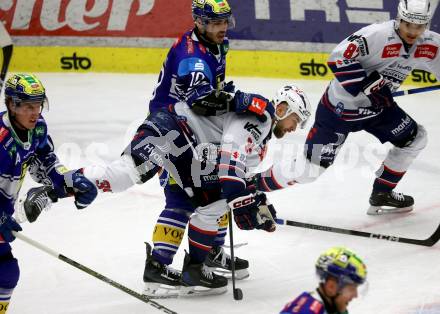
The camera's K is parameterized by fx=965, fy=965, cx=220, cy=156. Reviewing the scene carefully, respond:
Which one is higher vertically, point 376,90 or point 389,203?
point 376,90

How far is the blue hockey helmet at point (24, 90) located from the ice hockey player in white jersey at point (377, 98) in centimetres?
211

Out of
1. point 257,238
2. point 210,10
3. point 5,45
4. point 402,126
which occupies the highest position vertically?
point 210,10

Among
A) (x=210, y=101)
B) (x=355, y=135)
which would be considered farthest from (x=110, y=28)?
(x=210, y=101)

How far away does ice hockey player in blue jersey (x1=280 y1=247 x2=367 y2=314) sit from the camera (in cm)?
288

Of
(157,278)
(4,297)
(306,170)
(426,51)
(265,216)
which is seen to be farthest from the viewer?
(306,170)

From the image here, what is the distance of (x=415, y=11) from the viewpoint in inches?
216

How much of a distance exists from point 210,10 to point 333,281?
245 centimetres

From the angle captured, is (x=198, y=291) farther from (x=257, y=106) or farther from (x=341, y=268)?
(x=341, y=268)

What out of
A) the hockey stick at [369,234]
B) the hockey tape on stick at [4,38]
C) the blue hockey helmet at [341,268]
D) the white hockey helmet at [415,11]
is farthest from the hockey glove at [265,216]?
the hockey tape on stick at [4,38]

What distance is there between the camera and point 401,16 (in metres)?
5.55

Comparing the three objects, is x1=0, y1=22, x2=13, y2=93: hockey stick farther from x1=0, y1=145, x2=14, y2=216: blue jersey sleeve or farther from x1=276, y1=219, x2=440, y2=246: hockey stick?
x1=0, y1=145, x2=14, y2=216: blue jersey sleeve

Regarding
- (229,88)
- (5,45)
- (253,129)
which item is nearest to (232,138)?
(253,129)

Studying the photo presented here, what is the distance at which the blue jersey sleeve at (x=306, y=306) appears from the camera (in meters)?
2.86

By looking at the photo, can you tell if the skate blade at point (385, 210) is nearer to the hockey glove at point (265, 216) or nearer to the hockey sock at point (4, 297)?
the hockey glove at point (265, 216)
